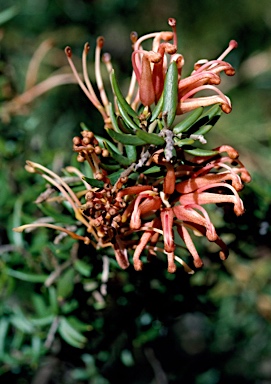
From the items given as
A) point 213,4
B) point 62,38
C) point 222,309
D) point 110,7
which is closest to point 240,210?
point 222,309

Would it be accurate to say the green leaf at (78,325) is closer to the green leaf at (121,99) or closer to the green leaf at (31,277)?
the green leaf at (31,277)

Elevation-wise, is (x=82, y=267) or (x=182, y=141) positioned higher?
(x=182, y=141)

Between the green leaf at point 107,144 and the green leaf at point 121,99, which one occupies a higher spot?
the green leaf at point 121,99

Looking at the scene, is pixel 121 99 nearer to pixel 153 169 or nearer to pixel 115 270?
pixel 153 169

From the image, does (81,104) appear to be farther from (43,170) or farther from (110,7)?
(43,170)

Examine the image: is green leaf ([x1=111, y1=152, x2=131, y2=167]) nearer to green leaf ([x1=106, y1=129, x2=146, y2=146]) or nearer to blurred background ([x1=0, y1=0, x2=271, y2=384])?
green leaf ([x1=106, y1=129, x2=146, y2=146])

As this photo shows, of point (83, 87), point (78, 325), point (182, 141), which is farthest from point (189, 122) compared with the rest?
point (78, 325)

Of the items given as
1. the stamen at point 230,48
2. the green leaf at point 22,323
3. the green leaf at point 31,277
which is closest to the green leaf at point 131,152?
the stamen at point 230,48
